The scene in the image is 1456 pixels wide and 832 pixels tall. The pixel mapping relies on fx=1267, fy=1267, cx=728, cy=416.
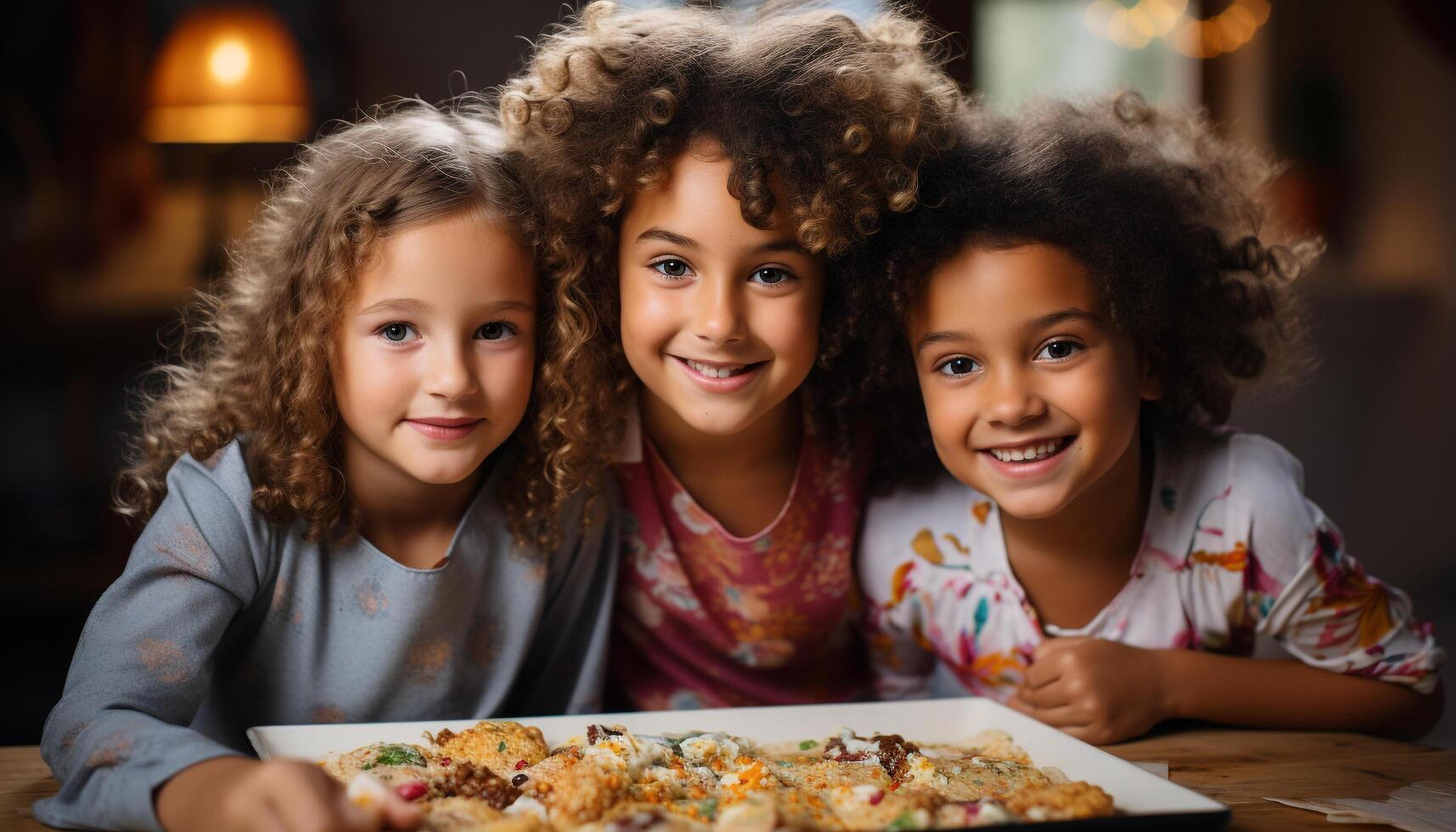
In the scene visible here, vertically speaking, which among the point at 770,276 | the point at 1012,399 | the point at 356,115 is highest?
the point at 356,115

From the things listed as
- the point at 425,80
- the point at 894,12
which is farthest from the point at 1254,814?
the point at 425,80

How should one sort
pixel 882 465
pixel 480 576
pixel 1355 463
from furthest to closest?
pixel 1355 463 → pixel 882 465 → pixel 480 576

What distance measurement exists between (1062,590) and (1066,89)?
54 cm

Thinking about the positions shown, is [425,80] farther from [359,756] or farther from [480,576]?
[359,756]

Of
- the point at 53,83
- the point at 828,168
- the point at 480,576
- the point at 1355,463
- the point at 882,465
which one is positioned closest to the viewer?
the point at 828,168

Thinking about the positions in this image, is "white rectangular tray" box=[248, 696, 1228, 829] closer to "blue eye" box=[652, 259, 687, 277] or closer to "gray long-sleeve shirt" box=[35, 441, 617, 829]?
"gray long-sleeve shirt" box=[35, 441, 617, 829]

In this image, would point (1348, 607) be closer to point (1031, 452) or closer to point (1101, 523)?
point (1101, 523)

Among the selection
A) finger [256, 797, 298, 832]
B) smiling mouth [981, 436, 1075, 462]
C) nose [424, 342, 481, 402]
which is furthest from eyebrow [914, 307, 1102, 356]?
finger [256, 797, 298, 832]

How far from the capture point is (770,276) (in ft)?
3.95

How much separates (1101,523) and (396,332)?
742 millimetres

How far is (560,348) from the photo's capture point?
4.01 feet

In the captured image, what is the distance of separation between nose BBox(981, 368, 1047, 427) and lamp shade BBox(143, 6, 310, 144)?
191 centimetres

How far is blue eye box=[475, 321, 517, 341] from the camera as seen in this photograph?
119cm

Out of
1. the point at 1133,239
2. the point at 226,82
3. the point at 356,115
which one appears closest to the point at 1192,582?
the point at 1133,239
